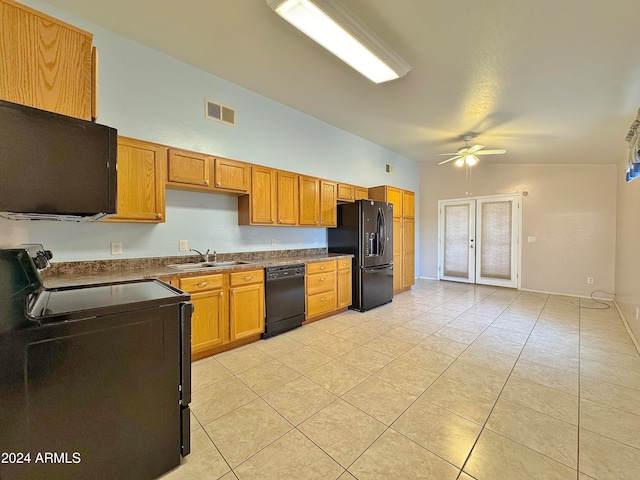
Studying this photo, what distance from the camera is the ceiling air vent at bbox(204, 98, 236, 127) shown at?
3238 mm

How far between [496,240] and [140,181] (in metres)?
6.88

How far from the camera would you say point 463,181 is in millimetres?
6625

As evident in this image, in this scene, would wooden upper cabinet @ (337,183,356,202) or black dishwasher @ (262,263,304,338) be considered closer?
black dishwasher @ (262,263,304,338)

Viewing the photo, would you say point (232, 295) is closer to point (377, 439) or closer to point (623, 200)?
point (377, 439)

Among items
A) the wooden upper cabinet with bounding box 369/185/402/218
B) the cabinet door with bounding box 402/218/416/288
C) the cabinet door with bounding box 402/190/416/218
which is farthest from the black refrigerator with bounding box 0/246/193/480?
the cabinet door with bounding box 402/190/416/218

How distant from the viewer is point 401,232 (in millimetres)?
5602

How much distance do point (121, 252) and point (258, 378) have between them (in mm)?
1829

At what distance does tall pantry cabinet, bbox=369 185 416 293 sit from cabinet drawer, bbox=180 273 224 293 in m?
3.50

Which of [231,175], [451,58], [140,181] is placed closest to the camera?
[451,58]

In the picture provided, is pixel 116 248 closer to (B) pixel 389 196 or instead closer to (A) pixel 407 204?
(B) pixel 389 196

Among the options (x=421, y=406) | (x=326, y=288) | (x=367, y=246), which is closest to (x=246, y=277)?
(x=326, y=288)

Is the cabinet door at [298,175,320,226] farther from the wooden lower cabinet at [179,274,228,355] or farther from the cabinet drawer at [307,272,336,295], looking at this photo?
the wooden lower cabinet at [179,274,228,355]

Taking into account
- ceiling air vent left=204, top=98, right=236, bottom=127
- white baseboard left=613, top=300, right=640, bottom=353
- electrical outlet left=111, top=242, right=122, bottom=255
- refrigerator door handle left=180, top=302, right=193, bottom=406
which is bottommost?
white baseboard left=613, top=300, right=640, bottom=353

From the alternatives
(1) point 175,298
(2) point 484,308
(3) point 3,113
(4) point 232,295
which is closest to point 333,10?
(3) point 3,113
